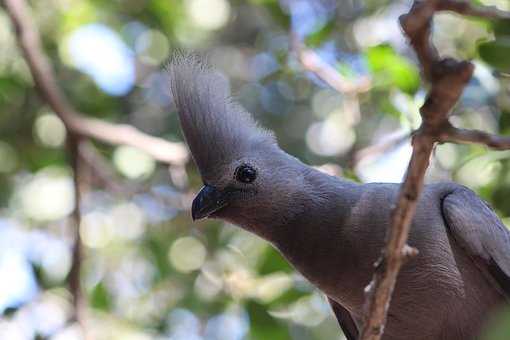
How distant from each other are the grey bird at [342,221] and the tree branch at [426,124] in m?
1.09

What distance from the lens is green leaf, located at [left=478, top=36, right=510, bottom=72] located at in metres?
2.75

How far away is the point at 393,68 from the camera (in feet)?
15.4

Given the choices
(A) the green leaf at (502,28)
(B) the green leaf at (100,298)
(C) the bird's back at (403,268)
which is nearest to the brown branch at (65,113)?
(B) the green leaf at (100,298)

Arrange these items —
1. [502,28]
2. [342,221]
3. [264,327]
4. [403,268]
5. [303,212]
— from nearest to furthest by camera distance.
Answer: [502,28], [403,268], [342,221], [303,212], [264,327]

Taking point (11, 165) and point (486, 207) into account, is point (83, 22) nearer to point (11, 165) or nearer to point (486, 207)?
point (11, 165)

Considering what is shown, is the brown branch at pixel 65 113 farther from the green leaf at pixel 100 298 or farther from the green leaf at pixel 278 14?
the green leaf at pixel 278 14

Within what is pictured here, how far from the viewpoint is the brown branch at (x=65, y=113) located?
17.2 feet

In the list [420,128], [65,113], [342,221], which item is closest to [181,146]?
[65,113]

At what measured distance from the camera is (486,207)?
3.90 m

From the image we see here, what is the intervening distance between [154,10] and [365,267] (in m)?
4.13

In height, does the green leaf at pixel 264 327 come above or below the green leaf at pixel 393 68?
below

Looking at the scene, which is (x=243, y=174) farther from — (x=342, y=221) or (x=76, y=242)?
(x=76, y=242)

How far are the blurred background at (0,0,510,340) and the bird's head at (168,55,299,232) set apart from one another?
69 centimetres

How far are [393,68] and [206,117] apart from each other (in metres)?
1.27
